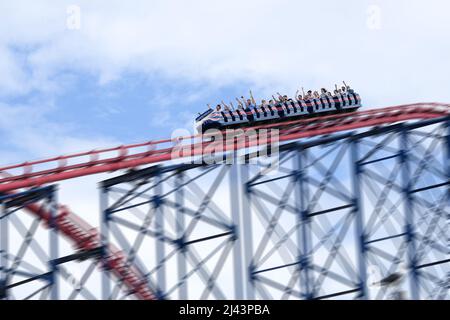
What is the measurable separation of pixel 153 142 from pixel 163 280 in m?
3.13

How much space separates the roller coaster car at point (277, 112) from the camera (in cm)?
2383

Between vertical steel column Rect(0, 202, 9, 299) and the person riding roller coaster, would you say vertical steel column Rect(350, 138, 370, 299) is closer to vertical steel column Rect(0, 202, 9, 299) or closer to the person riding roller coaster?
the person riding roller coaster

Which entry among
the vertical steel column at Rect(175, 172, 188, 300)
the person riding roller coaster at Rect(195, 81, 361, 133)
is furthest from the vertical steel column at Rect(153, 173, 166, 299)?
the person riding roller coaster at Rect(195, 81, 361, 133)

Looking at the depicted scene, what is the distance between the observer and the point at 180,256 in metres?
19.4

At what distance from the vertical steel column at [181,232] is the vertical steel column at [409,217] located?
619 centimetres

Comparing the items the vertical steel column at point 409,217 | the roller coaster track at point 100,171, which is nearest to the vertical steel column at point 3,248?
the roller coaster track at point 100,171

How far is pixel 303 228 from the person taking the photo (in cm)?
2075

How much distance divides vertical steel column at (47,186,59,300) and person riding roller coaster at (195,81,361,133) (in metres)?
6.33

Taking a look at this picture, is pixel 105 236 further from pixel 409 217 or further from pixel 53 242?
pixel 409 217

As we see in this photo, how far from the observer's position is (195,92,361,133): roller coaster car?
2383 cm

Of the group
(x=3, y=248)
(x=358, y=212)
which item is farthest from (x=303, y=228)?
(x=3, y=248)

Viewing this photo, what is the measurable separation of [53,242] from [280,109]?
895 cm

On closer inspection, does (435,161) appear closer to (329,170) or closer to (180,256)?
(329,170)
